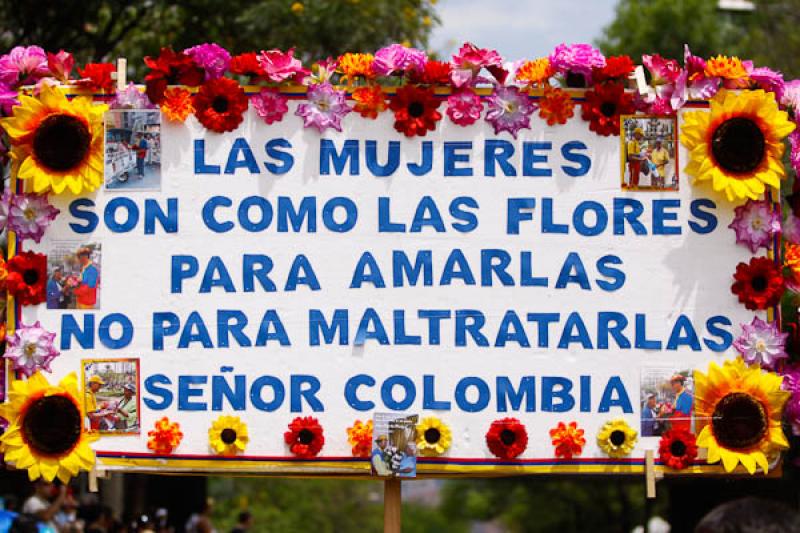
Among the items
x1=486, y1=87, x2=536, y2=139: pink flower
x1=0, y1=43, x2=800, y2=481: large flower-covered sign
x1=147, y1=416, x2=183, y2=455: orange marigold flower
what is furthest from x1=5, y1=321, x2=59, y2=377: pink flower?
x1=486, y1=87, x2=536, y2=139: pink flower

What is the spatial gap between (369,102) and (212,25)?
24.9ft

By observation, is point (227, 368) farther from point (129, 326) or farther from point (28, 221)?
point (28, 221)

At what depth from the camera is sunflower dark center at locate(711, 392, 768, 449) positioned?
25.0ft

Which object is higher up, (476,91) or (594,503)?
(476,91)

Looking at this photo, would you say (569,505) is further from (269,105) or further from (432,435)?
(269,105)

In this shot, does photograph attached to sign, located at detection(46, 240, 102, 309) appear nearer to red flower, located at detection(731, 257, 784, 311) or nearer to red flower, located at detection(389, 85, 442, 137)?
red flower, located at detection(389, 85, 442, 137)

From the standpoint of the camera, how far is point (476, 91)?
7887 mm

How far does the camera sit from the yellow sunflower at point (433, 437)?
7578 millimetres

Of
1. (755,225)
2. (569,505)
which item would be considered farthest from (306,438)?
(569,505)

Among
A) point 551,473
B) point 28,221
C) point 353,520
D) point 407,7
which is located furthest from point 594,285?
point 353,520

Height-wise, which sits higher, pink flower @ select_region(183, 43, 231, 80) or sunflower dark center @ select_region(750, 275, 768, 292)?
pink flower @ select_region(183, 43, 231, 80)

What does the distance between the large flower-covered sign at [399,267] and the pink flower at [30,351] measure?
0.01 m

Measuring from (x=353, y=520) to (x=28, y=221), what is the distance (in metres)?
28.8

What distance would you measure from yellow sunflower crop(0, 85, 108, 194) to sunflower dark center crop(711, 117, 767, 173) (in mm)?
3311
